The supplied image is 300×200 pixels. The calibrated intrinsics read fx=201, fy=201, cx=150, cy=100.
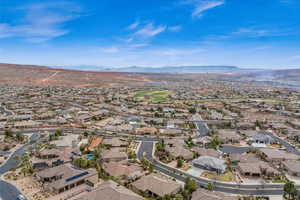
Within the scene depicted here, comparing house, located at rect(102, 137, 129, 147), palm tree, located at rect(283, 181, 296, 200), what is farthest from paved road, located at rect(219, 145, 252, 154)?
house, located at rect(102, 137, 129, 147)

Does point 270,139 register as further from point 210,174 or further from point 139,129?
point 139,129

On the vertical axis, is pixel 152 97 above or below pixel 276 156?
above

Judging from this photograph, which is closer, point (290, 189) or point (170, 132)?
point (290, 189)

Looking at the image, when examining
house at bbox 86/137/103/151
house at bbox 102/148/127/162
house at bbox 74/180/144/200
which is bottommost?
house at bbox 86/137/103/151

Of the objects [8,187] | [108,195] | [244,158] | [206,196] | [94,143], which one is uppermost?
[108,195]

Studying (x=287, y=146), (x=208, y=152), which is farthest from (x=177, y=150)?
(x=287, y=146)

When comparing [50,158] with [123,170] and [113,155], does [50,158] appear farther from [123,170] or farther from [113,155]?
[123,170]

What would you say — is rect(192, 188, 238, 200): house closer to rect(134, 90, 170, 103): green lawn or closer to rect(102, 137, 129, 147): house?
rect(102, 137, 129, 147): house

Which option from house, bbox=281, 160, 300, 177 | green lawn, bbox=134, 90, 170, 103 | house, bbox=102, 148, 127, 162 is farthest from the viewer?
green lawn, bbox=134, 90, 170, 103
